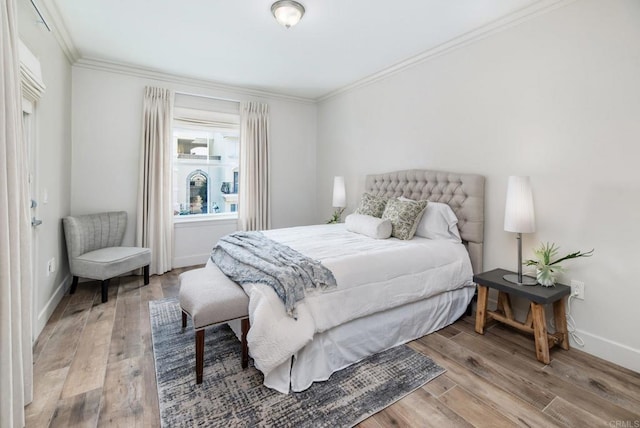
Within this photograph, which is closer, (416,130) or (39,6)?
(39,6)

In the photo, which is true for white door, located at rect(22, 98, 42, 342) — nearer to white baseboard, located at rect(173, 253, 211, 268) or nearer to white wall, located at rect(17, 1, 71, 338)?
white wall, located at rect(17, 1, 71, 338)

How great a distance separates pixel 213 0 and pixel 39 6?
1.32m

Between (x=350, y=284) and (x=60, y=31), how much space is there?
3.47 metres

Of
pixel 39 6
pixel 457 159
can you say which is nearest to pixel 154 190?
pixel 39 6

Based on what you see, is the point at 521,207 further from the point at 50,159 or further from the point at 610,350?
the point at 50,159

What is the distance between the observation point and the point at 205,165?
185 inches

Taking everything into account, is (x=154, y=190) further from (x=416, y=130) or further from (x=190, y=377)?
(x=416, y=130)

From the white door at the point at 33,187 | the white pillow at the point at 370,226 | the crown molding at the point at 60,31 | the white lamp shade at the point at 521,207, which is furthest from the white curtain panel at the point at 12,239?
the white lamp shade at the point at 521,207

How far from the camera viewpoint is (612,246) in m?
2.13

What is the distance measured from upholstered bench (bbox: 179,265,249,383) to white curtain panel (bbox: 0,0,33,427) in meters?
0.77

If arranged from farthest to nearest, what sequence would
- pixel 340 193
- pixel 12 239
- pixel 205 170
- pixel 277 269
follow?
pixel 205 170 → pixel 340 193 → pixel 277 269 → pixel 12 239

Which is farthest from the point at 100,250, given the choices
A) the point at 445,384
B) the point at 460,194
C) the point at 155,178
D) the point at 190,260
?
the point at 460,194

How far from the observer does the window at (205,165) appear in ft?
14.7

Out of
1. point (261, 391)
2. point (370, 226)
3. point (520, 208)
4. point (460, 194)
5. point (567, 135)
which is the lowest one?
point (261, 391)
